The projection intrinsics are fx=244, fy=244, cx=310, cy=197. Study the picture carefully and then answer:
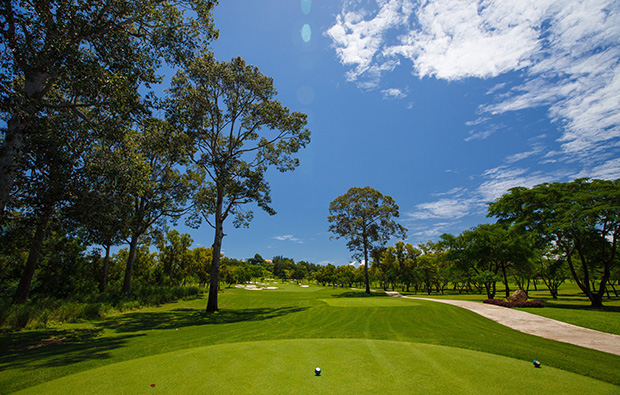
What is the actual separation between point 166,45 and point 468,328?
1781 cm

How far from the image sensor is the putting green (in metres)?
3.68

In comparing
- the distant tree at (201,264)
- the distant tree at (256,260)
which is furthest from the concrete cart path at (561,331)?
the distant tree at (256,260)

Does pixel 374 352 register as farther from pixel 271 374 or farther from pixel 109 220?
pixel 109 220

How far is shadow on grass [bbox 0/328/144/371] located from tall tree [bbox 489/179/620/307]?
26.6 metres

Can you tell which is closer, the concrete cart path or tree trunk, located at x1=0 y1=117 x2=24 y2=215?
tree trunk, located at x1=0 y1=117 x2=24 y2=215

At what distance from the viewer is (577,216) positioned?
17.9 metres

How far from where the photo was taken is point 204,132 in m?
17.7

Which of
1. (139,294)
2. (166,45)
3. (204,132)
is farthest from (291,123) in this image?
(139,294)

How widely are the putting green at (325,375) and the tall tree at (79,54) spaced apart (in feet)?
24.2

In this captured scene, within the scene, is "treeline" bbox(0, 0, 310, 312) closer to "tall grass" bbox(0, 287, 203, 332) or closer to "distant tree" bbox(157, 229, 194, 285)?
"tall grass" bbox(0, 287, 203, 332)

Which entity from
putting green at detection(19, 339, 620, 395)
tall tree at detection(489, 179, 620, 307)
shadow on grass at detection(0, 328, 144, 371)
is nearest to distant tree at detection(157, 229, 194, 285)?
shadow on grass at detection(0, 328, 144, 371)

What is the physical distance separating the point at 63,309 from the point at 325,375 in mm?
14233

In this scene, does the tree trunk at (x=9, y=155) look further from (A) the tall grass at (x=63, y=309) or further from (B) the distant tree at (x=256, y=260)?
(B) the distant tree at (x=256, y=260)

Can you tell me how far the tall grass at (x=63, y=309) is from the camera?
31.5 feet
